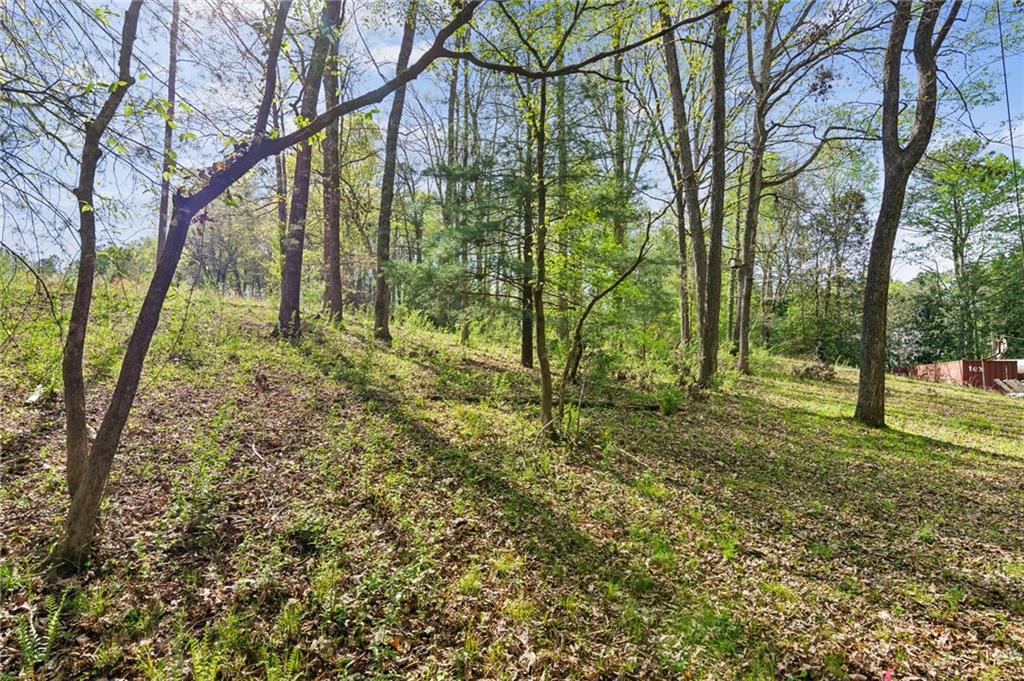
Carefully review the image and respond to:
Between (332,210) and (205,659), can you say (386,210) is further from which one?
(205,659)

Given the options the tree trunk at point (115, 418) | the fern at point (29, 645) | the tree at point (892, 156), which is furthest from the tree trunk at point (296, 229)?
the tree at point (892, 156)

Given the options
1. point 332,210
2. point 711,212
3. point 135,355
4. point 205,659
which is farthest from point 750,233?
point 205,659

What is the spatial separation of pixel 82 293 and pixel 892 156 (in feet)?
31.7

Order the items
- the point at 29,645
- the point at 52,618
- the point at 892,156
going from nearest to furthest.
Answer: the point at 29,645, the point at 52,618, the point at 892,156

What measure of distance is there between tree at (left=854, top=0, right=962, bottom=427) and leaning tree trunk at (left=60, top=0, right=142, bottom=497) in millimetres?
8822

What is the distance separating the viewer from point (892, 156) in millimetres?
6930

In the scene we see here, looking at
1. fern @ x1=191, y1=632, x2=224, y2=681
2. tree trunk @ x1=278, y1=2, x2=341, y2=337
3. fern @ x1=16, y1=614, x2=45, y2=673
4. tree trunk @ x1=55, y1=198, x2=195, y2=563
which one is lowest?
fern @ x1=191, y1=632, x2=224, y2=681

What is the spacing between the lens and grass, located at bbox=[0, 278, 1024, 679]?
7.84ft

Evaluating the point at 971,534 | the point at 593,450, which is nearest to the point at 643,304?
the point at 593,450

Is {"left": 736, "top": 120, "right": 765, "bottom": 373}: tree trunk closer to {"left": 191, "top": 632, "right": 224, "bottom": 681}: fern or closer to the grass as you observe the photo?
the grass

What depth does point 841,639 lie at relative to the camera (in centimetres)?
Answer: 263

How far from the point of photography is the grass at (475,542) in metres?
2.39

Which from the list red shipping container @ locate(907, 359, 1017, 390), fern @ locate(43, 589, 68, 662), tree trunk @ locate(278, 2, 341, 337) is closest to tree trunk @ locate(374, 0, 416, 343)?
tree trunk @ locate(278, 2, 341, 337)

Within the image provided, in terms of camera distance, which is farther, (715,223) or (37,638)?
(715,223)
